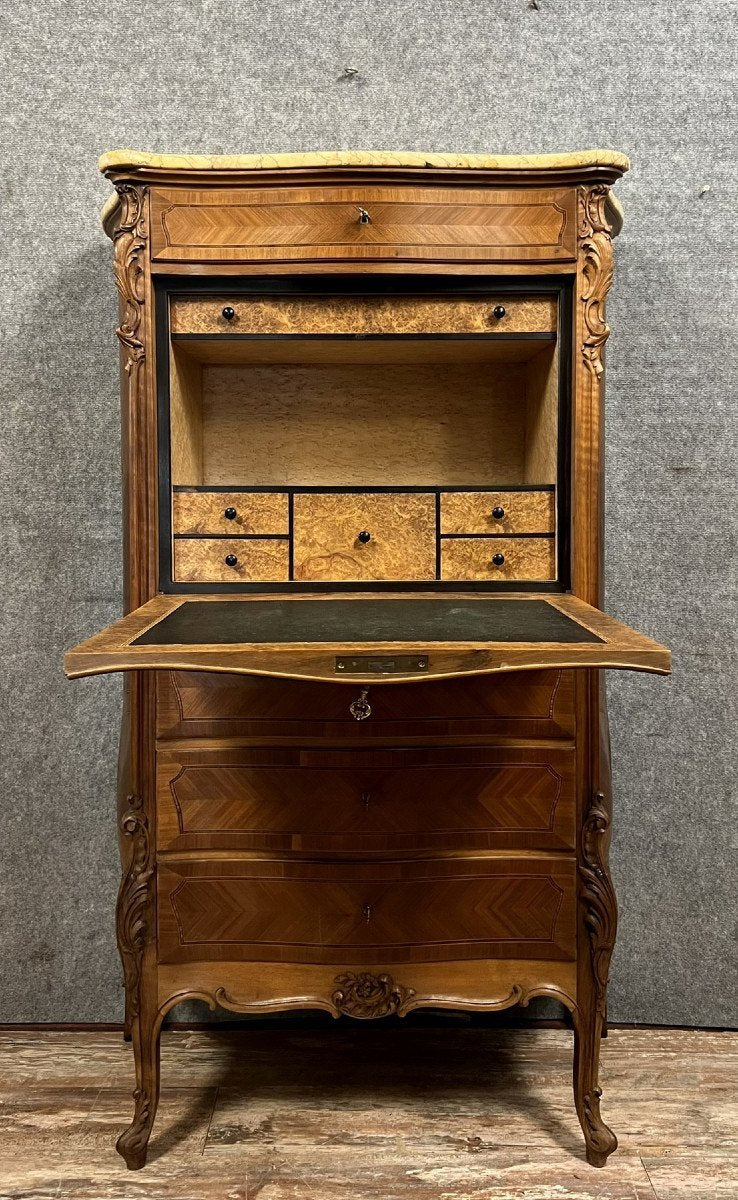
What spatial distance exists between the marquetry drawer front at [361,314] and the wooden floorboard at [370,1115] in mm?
1790

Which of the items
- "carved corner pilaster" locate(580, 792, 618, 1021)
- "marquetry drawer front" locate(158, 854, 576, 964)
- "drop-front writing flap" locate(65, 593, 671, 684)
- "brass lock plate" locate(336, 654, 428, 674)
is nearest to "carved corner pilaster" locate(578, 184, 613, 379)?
"drop-front writing flap" locate(65, 593, 671, 684)

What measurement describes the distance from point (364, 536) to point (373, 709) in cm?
38

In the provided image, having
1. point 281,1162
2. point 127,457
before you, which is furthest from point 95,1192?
point 127,457

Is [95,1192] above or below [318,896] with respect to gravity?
below

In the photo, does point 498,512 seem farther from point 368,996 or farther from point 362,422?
point 368,996

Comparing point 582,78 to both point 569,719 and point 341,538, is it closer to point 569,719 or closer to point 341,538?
point 341,538

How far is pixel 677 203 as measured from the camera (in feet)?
7.63

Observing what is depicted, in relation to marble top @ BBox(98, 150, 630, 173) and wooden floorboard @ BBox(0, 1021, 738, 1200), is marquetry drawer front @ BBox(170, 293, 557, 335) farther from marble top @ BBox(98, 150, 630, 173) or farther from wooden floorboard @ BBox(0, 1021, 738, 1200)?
wooden floorboard @ BBox(0, 1021, 738, 1200)

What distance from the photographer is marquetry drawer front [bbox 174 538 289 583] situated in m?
1.87

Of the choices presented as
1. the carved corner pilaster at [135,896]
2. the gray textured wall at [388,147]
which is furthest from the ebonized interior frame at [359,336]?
the gray textured wall at [388,147]

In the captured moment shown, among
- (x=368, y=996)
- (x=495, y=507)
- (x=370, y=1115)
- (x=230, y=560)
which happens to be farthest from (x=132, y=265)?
(x=370, y=1115)

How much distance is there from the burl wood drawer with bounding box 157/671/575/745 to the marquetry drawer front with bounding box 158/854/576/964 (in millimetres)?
279

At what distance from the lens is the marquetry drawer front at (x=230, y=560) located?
1.87 meters

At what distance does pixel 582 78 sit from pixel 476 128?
1.04 feet
